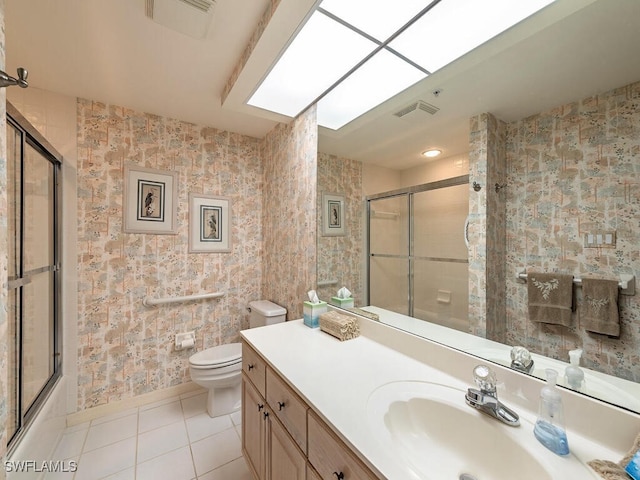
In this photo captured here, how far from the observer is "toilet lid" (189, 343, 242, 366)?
194 centimetres

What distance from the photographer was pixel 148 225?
216 centimetres

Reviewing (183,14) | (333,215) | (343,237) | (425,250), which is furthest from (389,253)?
(183,14)

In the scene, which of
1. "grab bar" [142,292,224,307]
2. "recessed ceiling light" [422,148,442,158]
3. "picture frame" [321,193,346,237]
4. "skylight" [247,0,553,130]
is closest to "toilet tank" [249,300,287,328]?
"grab bar" [142,292,224,307]

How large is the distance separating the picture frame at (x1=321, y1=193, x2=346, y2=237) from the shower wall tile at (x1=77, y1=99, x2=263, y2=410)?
1133 millimetres

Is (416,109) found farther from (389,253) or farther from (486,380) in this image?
(486,380)

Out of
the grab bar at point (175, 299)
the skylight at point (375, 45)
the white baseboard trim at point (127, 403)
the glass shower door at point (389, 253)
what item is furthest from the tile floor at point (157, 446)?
the skylight at point (375, 45)

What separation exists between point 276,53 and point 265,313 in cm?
181

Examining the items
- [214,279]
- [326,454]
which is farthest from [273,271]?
[326,454]

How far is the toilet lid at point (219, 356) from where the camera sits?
1.94 meters

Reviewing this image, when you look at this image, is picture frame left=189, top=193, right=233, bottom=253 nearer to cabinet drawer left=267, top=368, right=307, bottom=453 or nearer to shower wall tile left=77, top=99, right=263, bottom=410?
shower wall tile left=77, top=99, right=263, bottom=410

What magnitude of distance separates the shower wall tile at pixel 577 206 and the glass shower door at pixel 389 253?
16.6 inches

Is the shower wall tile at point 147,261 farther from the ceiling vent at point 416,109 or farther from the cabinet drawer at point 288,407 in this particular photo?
the ceiling vent at point 416,109

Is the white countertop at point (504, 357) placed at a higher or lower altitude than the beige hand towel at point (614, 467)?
higher

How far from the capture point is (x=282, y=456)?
3.36 ft
